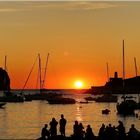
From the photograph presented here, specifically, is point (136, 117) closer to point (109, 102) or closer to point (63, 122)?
point (63, 122)

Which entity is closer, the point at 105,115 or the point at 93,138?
the point at 93,138

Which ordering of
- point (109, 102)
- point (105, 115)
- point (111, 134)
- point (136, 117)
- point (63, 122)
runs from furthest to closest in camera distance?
point (109, 102), point (105, 115), point (136, 117), point (63, 122), point (111, 134)

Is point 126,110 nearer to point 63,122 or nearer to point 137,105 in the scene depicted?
point 137,105

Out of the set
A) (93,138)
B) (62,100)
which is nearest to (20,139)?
(93,138)

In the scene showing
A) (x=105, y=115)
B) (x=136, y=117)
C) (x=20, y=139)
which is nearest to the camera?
(x=20, y=139)

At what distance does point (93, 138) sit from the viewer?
39.4 meters

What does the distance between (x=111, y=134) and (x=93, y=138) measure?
133cm

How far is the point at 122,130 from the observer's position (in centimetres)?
3972

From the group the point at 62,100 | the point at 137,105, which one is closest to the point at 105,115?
the point at 137,105

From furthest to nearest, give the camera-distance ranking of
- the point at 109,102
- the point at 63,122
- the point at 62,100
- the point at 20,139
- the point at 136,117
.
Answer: the point at 109,102 < the point at 62,100 < the point at 136,117 < the point at 20,139 < the point at 63,122

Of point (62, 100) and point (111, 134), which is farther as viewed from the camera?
point (62, 100)

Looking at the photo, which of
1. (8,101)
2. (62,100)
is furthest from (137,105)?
(8,101)

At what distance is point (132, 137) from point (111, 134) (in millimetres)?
1544

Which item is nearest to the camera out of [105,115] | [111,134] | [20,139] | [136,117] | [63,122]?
[111,134]
